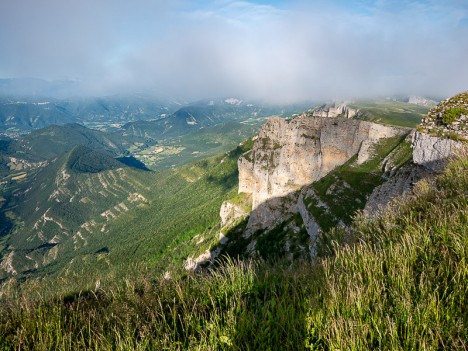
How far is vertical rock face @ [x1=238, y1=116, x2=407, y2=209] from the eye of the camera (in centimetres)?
4425

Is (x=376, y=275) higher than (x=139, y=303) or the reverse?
higher

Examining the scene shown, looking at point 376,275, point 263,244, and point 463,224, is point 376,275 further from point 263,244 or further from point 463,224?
point 263,244

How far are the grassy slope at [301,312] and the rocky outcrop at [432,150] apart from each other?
15306 millimetres

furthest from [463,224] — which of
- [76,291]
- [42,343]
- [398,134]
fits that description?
[398,134]

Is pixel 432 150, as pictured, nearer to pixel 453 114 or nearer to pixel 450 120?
pixel 450 120

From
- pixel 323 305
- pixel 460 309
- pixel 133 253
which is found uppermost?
pixel 460 309

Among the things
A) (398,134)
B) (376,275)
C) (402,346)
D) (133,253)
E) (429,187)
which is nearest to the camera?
(402,346)

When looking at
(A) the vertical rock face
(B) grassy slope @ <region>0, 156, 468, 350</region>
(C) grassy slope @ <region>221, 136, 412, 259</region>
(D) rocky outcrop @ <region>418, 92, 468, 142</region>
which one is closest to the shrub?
(D) rocky outcrop @ <region>418, 92, 468, 142</region>

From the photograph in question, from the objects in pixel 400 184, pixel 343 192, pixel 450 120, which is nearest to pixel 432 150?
pixel 450 120

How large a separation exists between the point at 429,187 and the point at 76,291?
37.7 feet

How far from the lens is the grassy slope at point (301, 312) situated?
347 centimetres

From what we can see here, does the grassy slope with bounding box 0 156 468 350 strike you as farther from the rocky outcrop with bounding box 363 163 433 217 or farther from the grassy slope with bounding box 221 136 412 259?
the grassy slope with bounding box 221 136 412 259

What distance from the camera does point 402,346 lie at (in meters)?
3.35

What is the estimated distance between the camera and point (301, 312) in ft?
14.2
